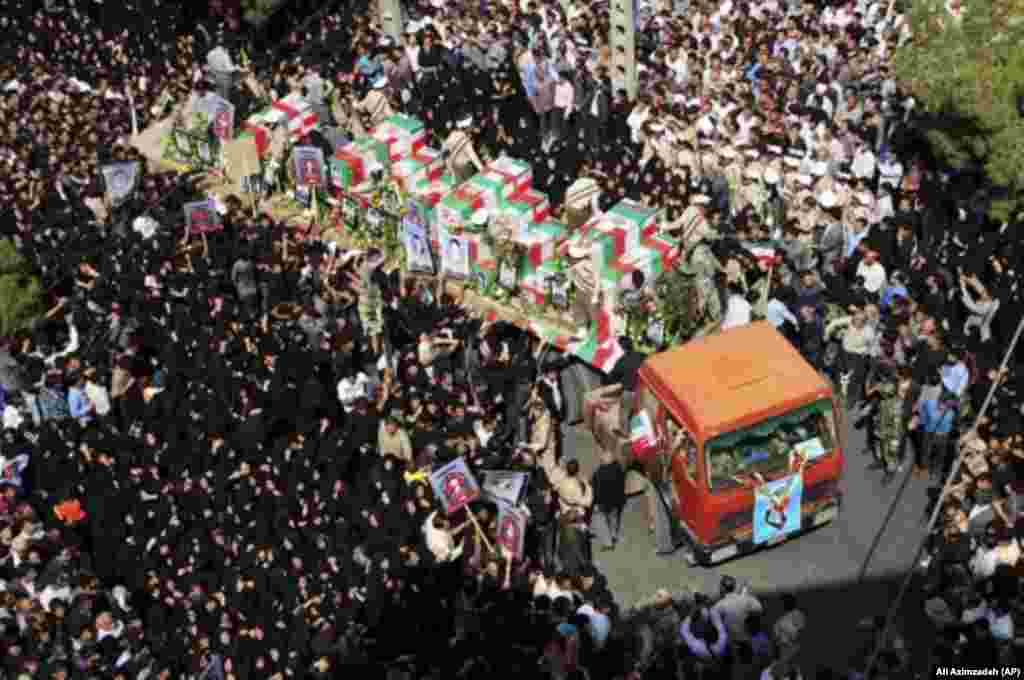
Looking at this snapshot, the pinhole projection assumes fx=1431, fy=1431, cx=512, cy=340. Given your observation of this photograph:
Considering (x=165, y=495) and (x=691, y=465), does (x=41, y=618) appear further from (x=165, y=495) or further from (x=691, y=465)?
(x=691, y=465)

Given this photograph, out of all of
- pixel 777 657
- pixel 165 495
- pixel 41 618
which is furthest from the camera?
pixel 165 495

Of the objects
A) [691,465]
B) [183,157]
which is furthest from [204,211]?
[691,465]

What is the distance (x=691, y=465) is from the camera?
49.5 feet

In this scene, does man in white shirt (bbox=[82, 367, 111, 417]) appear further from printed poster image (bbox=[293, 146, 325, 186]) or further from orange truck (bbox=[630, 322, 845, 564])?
orange truck (bbox=[630, 322, 845, 564])

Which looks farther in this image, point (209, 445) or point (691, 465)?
point (209, 445)

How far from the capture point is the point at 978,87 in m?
17.9

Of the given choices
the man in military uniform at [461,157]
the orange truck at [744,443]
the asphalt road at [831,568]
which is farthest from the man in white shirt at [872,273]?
the man in military uniform at [461,157]

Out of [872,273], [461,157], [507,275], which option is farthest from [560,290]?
[872,273]

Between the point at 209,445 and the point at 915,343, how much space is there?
8183mm

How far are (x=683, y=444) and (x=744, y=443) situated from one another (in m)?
0.64

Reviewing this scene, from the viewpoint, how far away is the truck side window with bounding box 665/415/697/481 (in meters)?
15.0

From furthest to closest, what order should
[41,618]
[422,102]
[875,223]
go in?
[422,102] → [875,223] → [41,618]

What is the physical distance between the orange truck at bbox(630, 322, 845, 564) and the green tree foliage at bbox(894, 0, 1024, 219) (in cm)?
449

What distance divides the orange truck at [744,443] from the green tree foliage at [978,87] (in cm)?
449
